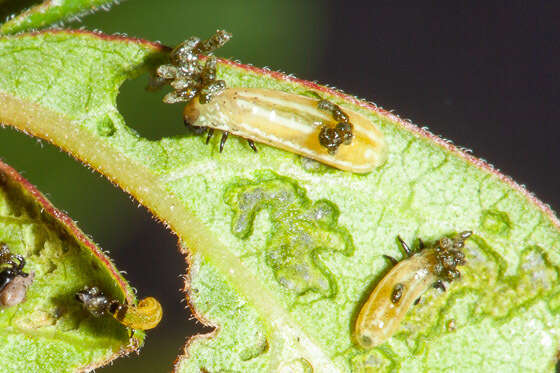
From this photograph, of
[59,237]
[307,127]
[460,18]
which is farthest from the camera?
[460,18]

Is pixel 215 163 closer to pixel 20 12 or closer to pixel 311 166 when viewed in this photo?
pixel 311 166

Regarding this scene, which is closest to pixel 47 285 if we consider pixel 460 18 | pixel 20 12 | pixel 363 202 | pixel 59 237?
pixel 59 237

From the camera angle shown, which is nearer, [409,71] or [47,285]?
[47,285]

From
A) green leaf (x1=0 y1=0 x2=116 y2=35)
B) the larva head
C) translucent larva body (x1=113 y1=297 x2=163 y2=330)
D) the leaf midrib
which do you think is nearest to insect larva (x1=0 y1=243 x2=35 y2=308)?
translucent larva body (x1=113 y1=297 x2=163 y2=330)

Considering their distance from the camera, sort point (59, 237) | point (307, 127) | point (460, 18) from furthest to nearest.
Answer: point (460, 18)
point (307, 127)
point (59, 237)

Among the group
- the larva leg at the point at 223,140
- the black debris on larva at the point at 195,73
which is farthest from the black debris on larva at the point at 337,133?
the larva leg at the point at 223,140

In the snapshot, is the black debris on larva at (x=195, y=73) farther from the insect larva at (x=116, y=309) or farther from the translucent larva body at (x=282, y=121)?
the insect larva at (x=116, y=309)
